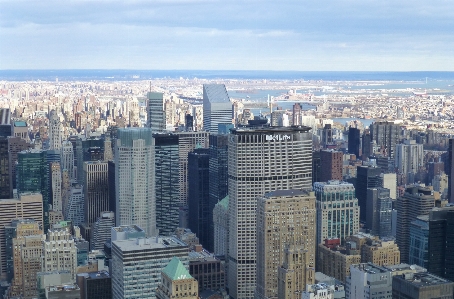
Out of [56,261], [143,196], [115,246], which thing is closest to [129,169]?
[143,196]

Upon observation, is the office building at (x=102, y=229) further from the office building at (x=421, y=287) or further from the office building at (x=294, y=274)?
the office building at (x=421, y=287)

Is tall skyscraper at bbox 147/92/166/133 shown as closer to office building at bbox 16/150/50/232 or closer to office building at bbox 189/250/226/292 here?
office building at bbox 16/150/50/232

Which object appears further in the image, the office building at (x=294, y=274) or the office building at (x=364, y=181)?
the office building at (x=364, y=181)

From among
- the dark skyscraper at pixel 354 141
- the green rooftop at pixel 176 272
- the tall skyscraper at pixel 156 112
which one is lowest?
the green rooftop at pixel 176 272

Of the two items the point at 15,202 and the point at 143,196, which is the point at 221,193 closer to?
the point at 143,196

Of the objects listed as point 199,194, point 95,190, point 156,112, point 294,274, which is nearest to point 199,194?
point 199,194

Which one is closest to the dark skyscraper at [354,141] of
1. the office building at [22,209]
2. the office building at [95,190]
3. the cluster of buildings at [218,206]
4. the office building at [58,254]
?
the cluster of buildings at [218,206]

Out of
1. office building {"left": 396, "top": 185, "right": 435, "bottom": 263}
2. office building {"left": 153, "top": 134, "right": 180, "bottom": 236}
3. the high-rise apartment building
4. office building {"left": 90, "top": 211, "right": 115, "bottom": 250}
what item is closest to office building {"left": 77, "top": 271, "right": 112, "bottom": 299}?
the high-rise apartment building
